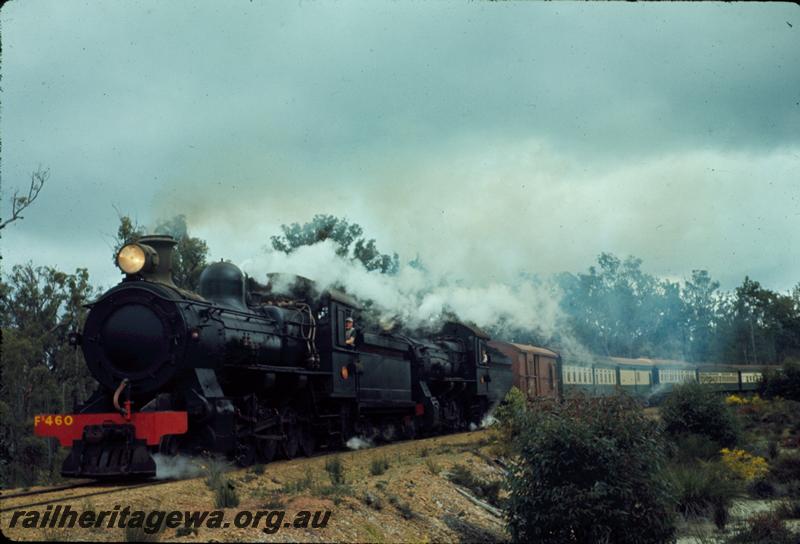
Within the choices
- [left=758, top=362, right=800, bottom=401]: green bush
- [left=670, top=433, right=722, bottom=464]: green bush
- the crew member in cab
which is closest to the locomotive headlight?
the crew member in cab

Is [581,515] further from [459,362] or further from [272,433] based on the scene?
[459,362]

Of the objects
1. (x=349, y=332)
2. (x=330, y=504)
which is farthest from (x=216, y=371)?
(x=349, y=332)

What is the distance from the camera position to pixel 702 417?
78.9ft

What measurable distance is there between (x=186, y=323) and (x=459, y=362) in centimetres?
1664

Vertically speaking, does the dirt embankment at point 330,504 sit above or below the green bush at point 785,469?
above

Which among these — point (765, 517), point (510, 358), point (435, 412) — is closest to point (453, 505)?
point (765, 517)

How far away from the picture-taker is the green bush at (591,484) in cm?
1172

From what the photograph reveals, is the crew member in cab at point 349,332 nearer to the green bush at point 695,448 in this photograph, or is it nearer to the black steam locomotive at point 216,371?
the black steam locomotive at point 216,371

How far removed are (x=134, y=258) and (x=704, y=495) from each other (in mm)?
12235

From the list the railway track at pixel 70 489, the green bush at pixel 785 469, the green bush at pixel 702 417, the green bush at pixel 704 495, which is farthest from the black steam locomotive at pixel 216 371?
the green bush at pixel 785 469

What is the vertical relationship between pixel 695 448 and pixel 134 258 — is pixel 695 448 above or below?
below

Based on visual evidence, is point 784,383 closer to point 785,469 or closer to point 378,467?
point 785,469

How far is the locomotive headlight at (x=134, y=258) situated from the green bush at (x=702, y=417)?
16.0 m

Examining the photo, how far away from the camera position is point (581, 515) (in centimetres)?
1162
